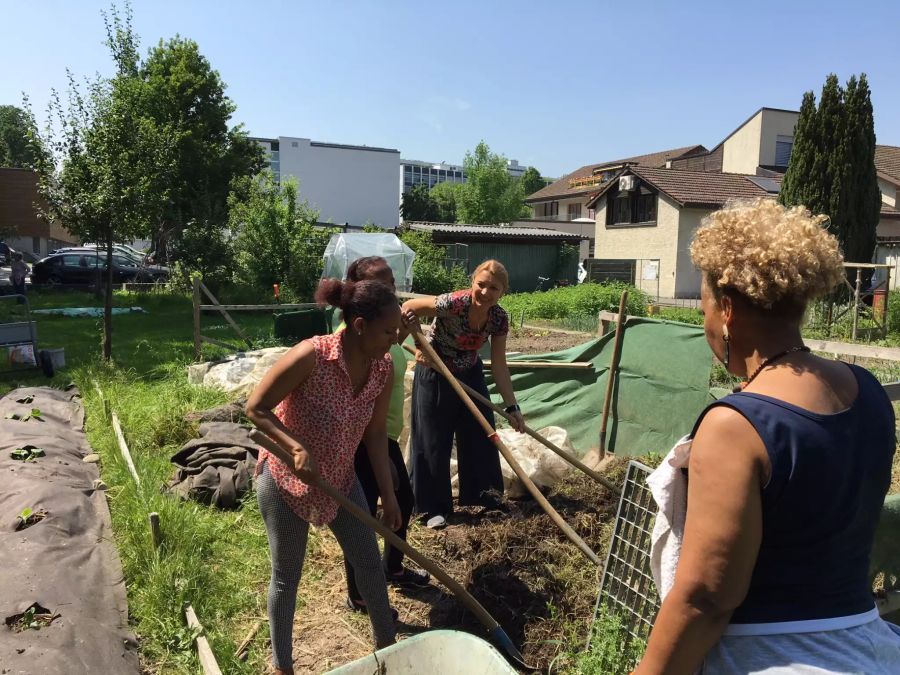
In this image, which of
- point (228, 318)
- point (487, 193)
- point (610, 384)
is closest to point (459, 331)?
point (610, 384)

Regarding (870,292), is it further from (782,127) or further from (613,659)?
(782,127)

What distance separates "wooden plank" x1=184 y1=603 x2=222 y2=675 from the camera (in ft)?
9.20

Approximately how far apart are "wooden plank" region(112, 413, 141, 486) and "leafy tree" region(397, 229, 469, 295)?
13.9 m

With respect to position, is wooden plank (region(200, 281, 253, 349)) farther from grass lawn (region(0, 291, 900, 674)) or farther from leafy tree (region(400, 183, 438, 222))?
leafy tree (region(400, 183, 438, 222))

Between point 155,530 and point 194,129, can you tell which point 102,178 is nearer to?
point 155,530

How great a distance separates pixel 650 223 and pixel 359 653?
24346 mm

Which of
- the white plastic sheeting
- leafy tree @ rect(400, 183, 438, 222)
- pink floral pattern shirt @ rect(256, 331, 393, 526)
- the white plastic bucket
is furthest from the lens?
leafy tree @ rect(400, 183, 438, 222)

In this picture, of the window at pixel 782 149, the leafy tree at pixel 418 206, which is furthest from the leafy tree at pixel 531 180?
the window at pixel 782 149

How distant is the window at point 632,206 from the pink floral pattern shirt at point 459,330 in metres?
22.7

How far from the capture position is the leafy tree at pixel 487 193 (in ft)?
169

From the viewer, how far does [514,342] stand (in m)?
13.7

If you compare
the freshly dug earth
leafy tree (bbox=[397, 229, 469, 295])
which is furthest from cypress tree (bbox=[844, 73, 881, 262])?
the freshly dug earth

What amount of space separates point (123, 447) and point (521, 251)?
22.4 metres

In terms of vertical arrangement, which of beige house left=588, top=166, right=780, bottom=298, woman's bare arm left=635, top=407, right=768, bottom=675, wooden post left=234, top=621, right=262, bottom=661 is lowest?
wooden post left=234, top=621, right=262, bottom=661
